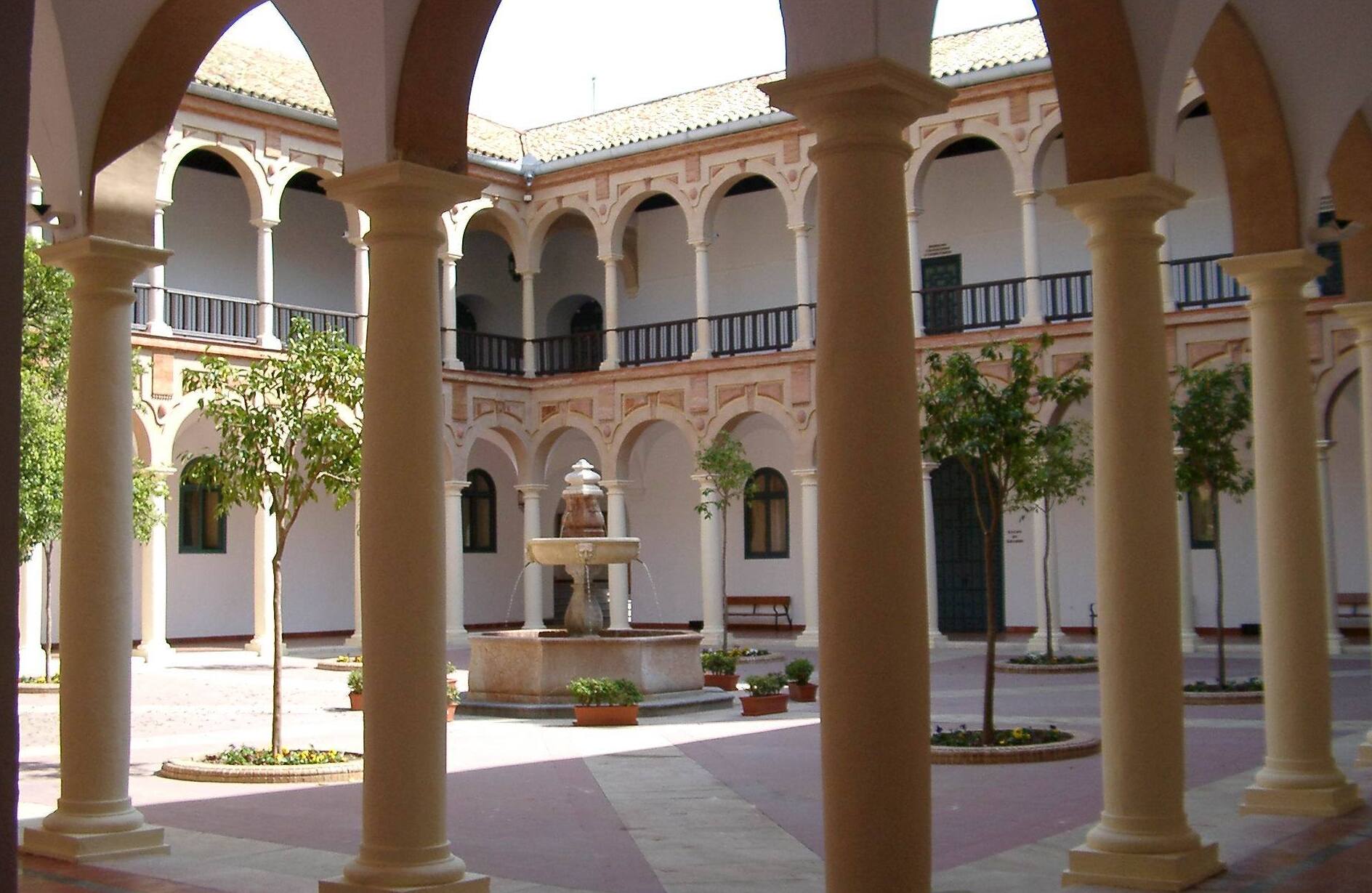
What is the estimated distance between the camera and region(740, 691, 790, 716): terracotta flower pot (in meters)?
14.9

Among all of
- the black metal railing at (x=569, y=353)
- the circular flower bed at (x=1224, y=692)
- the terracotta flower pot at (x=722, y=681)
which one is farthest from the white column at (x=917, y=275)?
the circular flower bed at (x=1224, y=692)

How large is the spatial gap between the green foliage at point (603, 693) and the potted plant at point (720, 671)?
3003mm

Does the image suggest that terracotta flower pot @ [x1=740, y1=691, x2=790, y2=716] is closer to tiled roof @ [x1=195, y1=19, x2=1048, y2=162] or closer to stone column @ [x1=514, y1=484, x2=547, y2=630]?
tiled roof @ [x1=195, y1=19, x2=1048, y2=162]

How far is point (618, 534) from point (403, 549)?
69.0 ft

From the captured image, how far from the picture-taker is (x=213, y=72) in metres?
23.8

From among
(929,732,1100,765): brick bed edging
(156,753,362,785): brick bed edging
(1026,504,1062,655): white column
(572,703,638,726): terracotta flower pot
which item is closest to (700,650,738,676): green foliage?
(572,703,638,726): terracotta flower pot

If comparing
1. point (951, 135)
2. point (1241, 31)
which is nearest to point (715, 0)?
point (951, 135)

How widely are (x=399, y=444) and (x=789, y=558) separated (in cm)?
2389

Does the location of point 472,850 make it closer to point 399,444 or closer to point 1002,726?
point 399,444

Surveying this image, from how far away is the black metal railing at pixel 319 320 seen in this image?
2530cm

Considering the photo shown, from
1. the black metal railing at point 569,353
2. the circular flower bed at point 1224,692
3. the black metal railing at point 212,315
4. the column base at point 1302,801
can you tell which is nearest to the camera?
the column base at point 1302,801

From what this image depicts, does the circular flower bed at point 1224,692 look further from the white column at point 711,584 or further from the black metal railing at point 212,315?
the black metal railing at point 212,315

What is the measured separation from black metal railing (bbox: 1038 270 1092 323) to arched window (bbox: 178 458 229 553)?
14.9 meters

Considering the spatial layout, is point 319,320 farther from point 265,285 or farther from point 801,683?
point 801,683
